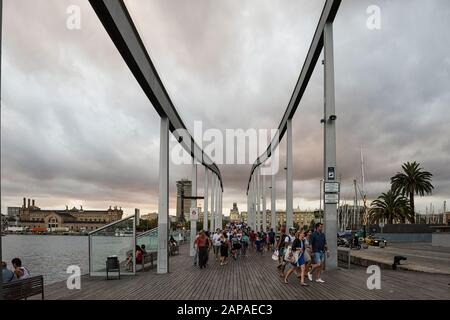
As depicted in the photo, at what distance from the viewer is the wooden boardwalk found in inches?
385

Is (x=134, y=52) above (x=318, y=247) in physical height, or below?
above

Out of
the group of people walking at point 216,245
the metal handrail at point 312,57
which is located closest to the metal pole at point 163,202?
the group of people walking at point 216,245

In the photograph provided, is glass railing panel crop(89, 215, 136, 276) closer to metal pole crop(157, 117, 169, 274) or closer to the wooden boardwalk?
the wooden boardwalk

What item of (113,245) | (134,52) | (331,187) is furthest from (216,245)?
(134,52)

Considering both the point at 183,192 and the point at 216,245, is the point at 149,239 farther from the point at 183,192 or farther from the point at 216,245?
the point at 183,192

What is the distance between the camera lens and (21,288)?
8266 mm

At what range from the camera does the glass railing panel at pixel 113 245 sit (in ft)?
47.9

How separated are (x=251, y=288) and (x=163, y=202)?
18.7ft

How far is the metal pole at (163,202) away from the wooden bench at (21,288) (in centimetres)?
636

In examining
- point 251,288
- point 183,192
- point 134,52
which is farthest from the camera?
point 183,192

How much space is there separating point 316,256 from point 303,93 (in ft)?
39.9

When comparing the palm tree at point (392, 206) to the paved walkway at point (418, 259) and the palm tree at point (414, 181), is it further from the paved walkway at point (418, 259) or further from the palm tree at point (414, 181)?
the paved walkway at point (418, 259)

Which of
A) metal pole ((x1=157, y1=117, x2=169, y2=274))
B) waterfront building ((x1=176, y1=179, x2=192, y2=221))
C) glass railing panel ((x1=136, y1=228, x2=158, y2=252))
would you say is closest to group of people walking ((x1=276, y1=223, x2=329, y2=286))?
metal pole ((x1=157, y1=117, x2=169, y2=274))

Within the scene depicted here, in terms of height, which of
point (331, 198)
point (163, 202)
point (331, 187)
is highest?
point (331, 187)
